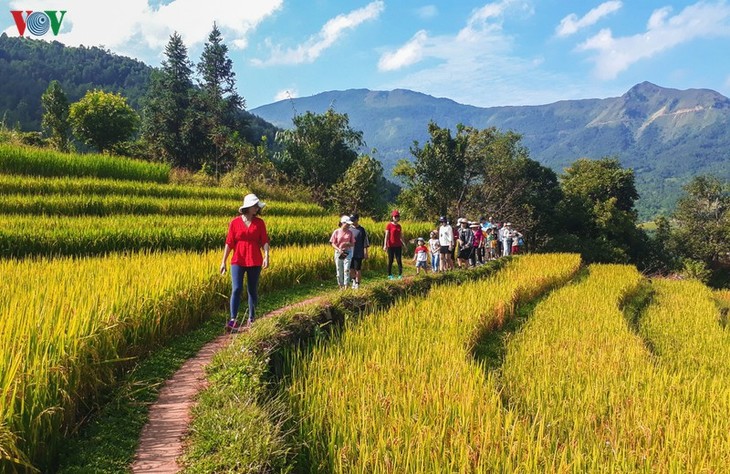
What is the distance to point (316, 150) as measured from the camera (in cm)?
3906

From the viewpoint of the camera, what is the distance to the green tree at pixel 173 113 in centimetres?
3488

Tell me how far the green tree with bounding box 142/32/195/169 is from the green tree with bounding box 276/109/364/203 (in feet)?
24.8

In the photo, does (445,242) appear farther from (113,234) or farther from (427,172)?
(427,172)

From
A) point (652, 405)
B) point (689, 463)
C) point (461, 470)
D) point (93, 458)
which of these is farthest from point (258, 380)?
point (652, 405)

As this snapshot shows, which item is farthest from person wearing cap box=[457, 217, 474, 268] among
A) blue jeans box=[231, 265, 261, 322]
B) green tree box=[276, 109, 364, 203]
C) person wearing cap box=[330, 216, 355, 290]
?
green tree box=[276, 109, 364, 203]

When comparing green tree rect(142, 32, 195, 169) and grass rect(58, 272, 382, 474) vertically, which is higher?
green tree rect(142, 32, 195, 169)

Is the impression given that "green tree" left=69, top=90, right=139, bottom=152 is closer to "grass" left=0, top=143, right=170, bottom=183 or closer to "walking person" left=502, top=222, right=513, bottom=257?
"grass" left=0, top=143, right=170, bottom=183

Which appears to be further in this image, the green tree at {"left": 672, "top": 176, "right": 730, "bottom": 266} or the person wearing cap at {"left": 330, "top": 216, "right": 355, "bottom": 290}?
the green tree at {"left": 672, "top": 176, "right": 730, "bottom": 266}

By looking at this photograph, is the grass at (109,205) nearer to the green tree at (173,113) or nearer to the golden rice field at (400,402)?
the golden rice field at (400,402)

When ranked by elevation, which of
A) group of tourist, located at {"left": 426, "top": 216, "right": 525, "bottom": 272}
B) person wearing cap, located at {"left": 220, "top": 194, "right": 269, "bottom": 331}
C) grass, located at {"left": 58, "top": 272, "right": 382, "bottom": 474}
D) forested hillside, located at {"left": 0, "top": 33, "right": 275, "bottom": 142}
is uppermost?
forested hillside, located at {"left": 0, "top": 33, "right": 275, "bottom": 142}

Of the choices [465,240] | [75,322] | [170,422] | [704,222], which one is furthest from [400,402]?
[704,222]

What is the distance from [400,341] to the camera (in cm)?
564

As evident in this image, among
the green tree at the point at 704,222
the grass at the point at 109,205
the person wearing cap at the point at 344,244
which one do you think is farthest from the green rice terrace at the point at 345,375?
the green tree at the point at 704,222

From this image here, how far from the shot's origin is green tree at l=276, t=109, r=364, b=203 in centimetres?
3884
